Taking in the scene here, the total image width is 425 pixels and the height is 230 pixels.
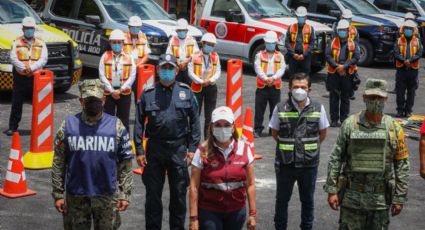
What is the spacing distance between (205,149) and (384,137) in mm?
1434

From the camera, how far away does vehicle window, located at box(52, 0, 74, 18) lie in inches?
703

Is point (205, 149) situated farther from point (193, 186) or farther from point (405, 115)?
point (405, 115)

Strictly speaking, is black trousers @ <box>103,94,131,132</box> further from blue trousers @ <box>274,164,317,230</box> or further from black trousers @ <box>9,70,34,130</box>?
blue trousers @ <box>274,164,317,230</box>

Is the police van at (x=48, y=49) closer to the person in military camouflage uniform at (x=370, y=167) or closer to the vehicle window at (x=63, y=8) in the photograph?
the vehicle window at (x=63, y=8)

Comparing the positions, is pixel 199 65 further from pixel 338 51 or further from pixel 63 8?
pixel 63 8

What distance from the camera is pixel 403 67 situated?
49.1 feet

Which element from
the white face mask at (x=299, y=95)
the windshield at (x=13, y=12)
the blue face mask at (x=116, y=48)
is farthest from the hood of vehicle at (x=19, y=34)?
the white face mask at (x=299, y=95)

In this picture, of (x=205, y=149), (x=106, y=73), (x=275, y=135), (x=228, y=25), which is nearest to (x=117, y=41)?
(x=106, y=73)

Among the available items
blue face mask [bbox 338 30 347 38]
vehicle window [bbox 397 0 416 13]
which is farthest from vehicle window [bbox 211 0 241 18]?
vehicle window [bbox 397 0 416 13]

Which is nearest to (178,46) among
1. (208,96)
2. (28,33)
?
(208,96)

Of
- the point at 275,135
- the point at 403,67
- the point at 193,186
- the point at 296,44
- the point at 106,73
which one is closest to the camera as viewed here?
the point at 193,186

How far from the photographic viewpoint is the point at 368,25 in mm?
20906

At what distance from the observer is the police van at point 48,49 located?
14.5 metres

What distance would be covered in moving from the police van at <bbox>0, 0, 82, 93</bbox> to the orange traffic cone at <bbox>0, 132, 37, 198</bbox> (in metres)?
5.52
